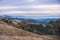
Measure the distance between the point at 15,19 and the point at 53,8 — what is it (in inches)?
25.1

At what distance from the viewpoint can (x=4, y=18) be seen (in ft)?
5.91

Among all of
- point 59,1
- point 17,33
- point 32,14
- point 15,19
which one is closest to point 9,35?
point 17,33

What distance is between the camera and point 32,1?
182cm

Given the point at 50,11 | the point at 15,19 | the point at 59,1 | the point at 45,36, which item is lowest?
the point at 45,36

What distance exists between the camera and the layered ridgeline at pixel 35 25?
5.82 ft

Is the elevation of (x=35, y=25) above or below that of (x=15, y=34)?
above

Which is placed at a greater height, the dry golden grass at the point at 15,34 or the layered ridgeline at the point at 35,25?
the layered ridgeline at the point at 35,25

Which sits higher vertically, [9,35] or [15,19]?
[15,19]

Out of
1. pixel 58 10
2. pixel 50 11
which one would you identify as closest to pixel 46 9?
pixel 50 11

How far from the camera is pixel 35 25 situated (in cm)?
180

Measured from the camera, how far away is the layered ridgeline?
177 centimetres

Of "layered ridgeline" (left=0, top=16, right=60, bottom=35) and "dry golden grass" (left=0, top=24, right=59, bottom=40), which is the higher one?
"layered ridgeline" (left=0, top=16, right=60, bottom=35)

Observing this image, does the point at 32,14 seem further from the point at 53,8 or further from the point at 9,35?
the point at 9,35

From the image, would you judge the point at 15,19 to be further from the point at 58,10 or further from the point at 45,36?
the point at 58,10
